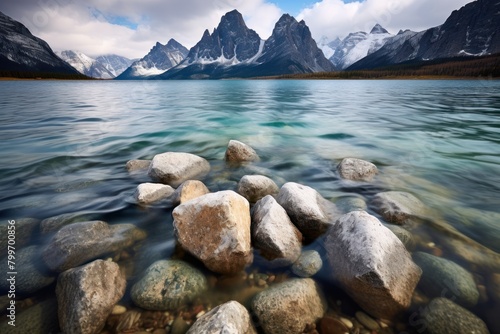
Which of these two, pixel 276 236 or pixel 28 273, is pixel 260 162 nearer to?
pixel 276 236

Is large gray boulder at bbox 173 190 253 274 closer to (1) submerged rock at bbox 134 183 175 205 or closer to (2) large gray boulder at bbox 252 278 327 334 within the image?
(2) large gray boulder at bbox 252 278 327 334

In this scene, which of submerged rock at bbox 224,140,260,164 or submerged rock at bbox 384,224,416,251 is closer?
submerged rock at bbox 384,224,416,251

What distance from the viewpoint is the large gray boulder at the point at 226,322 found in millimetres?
3049

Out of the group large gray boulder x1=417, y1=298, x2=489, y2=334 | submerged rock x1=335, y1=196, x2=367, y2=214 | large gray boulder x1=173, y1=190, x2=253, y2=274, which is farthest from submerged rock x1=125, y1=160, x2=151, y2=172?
large gray boulder x1=417, y1=298, x2=489, y2=334

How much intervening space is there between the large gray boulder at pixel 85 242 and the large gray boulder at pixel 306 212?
3.37 m

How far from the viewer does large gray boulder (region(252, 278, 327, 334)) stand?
3.48 m

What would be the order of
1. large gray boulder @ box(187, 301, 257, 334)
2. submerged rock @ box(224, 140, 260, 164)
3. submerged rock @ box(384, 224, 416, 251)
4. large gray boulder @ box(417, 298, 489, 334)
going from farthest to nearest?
1. submerged rock @ box(224, 140, 260, 164)
2. submerged rock @ box(384, 224, 416, 251)
3. large gray boulder @ box(417, 298, 489, 334)
4. large gray boulder @ box(187, 301, 257, 334)

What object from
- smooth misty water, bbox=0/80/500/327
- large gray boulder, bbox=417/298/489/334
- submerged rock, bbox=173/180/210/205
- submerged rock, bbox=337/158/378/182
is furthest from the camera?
submerged rock, bbox=337/158/378/182

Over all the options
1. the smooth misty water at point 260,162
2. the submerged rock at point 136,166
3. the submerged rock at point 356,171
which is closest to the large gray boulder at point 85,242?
the smooth misty water at point 260,162

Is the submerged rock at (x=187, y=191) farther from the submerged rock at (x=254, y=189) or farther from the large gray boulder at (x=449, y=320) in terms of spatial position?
the large gray boulder at (x=449, y=320)

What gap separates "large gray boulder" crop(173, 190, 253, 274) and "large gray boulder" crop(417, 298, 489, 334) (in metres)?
2.83

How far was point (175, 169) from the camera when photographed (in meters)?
8.35

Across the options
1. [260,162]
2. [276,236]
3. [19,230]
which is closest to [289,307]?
[276,236]

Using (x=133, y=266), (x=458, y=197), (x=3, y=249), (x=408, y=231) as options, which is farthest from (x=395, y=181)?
(x=3, y=249)
